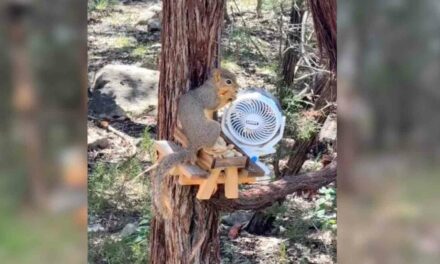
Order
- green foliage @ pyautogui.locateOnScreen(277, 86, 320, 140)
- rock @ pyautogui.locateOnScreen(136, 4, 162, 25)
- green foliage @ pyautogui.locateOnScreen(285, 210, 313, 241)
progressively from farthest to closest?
rock @ pyautogui.locateOnScreen(136, 4, 162, 25), green foliage @ pyautogui.locateOnScreen(285, 210, 313, 241), green foliage @ pyautogui.locateOnScreen(277, 86, 320, 140)

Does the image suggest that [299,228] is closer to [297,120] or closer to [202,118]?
[297,120]

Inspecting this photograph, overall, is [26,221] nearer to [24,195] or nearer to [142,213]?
[24,195]

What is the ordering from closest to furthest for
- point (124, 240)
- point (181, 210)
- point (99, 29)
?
point (181, 210) < point (124, 240) < point (99, 29)

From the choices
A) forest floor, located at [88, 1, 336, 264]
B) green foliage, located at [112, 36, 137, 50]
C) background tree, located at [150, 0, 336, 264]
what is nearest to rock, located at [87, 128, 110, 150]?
forest floor, located at [88, 1, 336, 264]

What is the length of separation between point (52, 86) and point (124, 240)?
2591 millimetres

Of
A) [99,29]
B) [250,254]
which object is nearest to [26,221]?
[250,254]

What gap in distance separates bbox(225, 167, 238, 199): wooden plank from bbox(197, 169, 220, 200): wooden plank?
0.09ft

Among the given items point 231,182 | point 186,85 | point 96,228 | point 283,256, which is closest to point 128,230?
point 96,228

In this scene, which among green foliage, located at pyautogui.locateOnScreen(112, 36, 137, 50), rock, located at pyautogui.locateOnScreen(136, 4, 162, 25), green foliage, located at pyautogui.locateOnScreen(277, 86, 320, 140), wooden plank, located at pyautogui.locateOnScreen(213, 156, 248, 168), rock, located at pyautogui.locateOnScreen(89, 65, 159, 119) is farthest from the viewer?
rock, located at pyautogui.locateOnScreen(136, 4, 162, 25)

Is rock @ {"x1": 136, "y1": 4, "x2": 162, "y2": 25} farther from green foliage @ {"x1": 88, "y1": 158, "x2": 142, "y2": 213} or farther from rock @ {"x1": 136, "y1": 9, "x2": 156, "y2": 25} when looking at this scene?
green foliage @ {"x1": 88, "y1": 158, "x2": 142, "y2": 213}

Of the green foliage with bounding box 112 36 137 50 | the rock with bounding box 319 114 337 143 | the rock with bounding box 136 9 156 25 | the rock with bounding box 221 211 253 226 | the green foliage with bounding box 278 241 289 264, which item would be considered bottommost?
the green foliage with bounding box 278 241 289 264

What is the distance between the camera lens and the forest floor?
335cm

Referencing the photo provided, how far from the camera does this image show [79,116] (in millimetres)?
858

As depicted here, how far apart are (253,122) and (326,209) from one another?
71.2 inches
